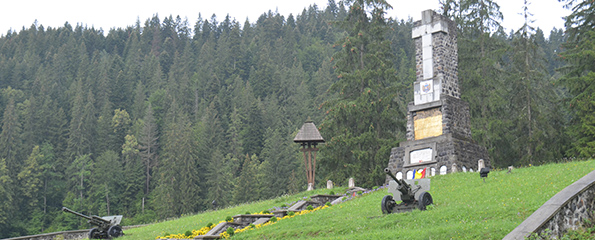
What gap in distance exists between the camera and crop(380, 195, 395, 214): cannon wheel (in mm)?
18281

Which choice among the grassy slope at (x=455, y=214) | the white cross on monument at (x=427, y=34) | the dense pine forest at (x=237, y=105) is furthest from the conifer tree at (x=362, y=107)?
the grassy slope at (x=455, y=214)

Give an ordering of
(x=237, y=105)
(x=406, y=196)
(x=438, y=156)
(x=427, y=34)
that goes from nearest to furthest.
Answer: (x=406, y=196), (x=438, y=156), (x=427, y=34), (x=237, y=105)

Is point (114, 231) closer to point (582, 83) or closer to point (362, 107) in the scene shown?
point (362, 107)

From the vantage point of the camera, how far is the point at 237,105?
362 ft

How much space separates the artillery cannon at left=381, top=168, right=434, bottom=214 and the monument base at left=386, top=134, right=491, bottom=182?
34.9 ft

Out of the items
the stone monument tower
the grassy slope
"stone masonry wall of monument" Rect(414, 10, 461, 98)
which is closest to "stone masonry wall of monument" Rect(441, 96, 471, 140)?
the stone monument tower

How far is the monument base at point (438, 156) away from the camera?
2939cm

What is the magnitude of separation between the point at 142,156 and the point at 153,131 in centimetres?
633

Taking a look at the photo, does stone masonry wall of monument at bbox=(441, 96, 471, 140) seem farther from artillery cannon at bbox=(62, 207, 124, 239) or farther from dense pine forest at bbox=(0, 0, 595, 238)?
artillery cannon at bbox=(62, 207, 124, 239)

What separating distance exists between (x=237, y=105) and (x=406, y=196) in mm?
93474

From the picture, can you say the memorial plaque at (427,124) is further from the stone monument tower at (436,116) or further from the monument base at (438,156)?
the monument base at (438,156)

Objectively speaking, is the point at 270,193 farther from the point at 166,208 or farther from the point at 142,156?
the point at 142,156

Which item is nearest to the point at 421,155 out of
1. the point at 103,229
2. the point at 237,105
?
the point at 103,229

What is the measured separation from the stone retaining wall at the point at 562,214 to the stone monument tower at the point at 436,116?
14931mm
